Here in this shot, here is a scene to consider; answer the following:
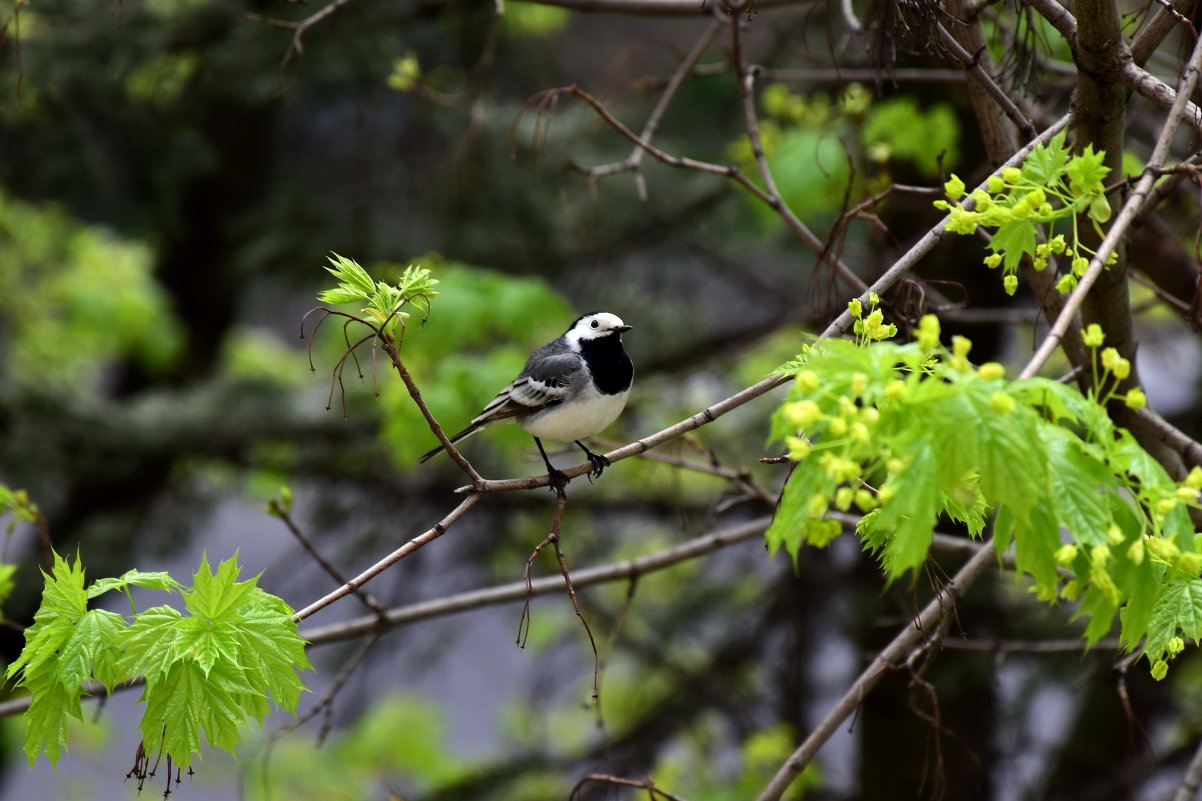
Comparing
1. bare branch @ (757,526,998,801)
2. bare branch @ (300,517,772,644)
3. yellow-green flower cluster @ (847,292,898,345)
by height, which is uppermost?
yellow-green flower cluster @ (847,292,898,345)

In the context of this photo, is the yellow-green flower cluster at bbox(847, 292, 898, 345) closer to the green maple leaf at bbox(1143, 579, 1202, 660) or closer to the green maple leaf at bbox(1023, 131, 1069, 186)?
the green maple leaf at bbox(1023, 131, 1069, 186)

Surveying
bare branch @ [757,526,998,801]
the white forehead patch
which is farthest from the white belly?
bare branch @ [757,526,998,801]

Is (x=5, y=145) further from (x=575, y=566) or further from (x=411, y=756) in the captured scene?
(x=411, y=756)

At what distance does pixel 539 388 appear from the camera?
322 cm

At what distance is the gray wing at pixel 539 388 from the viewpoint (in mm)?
3201

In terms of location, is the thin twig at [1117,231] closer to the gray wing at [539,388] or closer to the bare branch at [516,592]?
the bare branch at [516,592]

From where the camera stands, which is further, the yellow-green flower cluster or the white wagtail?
the white wagtail

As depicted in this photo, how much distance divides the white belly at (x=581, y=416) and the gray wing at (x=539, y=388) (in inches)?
1.6

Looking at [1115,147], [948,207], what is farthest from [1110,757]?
[948,207]

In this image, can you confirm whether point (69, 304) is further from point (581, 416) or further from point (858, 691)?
point (858, 691)

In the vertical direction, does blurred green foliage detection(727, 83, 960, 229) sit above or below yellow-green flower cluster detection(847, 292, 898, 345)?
below

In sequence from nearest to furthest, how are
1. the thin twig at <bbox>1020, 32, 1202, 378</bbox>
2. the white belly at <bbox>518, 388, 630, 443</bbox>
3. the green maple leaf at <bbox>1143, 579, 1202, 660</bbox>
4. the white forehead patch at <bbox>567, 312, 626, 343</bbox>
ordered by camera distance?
the thin twig at <bbox>1020, 32, 1202, 378</bbox>, the green maple leaf at <bbox>1143, 579, 1202, 660</bbox>, the white belly at <bbox>518, 388, 630, 443</bbox>, the white forehead patch at <bbox>567, 312, 626, 343</bbox>

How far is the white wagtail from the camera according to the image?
3.16m

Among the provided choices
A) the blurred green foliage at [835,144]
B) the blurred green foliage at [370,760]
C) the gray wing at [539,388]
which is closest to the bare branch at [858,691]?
the gray wing at [539,388]
